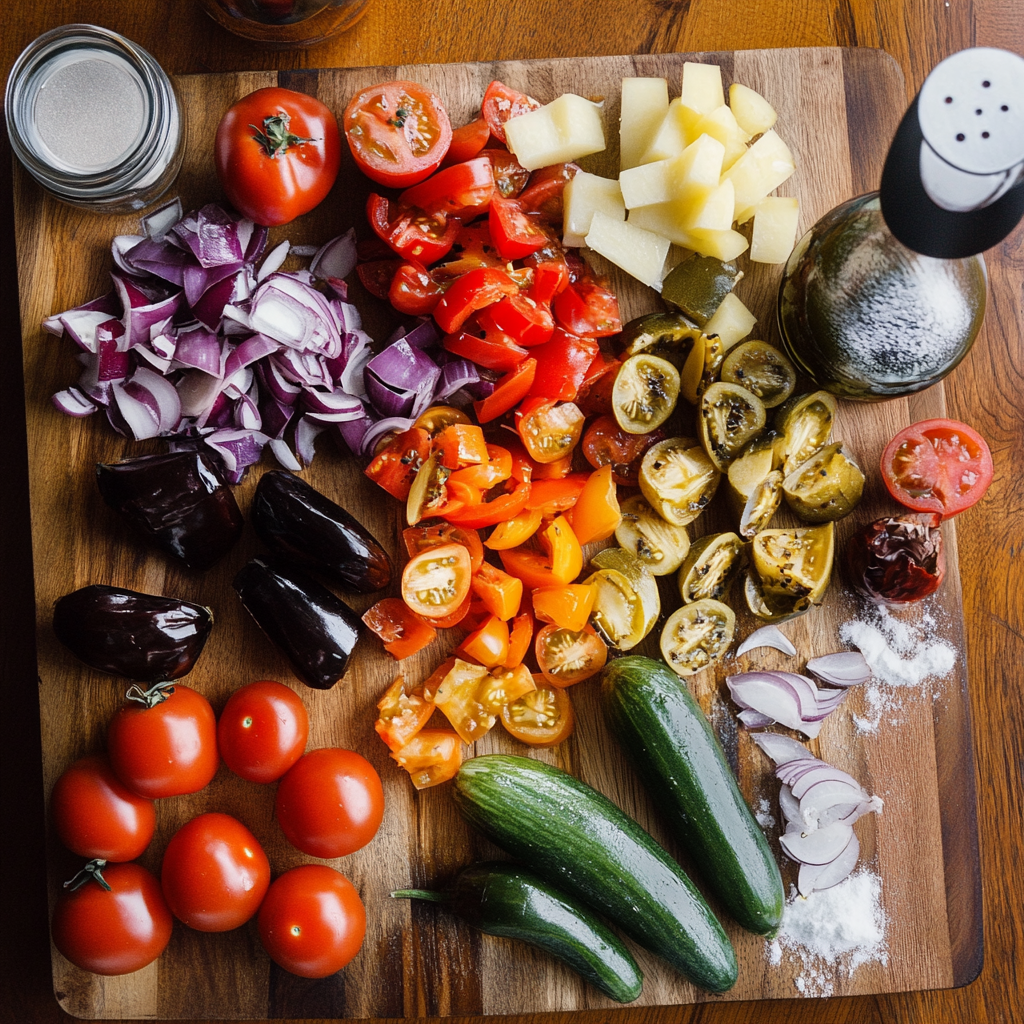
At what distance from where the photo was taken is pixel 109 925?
1492mm

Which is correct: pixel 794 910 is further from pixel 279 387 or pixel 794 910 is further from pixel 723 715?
pixel 279 387

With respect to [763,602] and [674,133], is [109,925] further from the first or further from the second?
[674,133]

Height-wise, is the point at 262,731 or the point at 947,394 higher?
the point at 947,394

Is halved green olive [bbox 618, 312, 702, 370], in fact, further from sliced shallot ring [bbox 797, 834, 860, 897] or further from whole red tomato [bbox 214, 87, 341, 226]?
sliced shallot ring [bbox 797, 834, 860, 897]

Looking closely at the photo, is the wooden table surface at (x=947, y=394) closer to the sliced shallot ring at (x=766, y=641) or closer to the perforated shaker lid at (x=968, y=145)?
the sliced shallot ring at (x=766, y=641)

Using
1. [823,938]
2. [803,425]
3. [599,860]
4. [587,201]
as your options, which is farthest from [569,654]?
[587,201]

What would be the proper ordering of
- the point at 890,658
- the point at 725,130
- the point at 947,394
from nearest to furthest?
the point at 725,130, the point at 890,658, the point at 947,394

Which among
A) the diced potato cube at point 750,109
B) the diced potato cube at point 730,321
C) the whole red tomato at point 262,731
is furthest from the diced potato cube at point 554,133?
the whole red tomato at point 262,731

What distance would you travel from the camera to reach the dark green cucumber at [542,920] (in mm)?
1475

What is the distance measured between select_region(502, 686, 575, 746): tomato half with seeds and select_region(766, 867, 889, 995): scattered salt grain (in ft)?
1.74

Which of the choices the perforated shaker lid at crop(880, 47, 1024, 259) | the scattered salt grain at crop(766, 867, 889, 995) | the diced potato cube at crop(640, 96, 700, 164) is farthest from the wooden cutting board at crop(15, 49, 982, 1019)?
the perforated shaker lid at crop(880, 47, 1024, 259)

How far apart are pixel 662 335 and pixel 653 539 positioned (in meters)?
0.38

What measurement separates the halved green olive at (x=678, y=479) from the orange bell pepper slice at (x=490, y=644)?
Result: 36 cm

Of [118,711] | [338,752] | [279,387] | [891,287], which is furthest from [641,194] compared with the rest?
[118,711]
